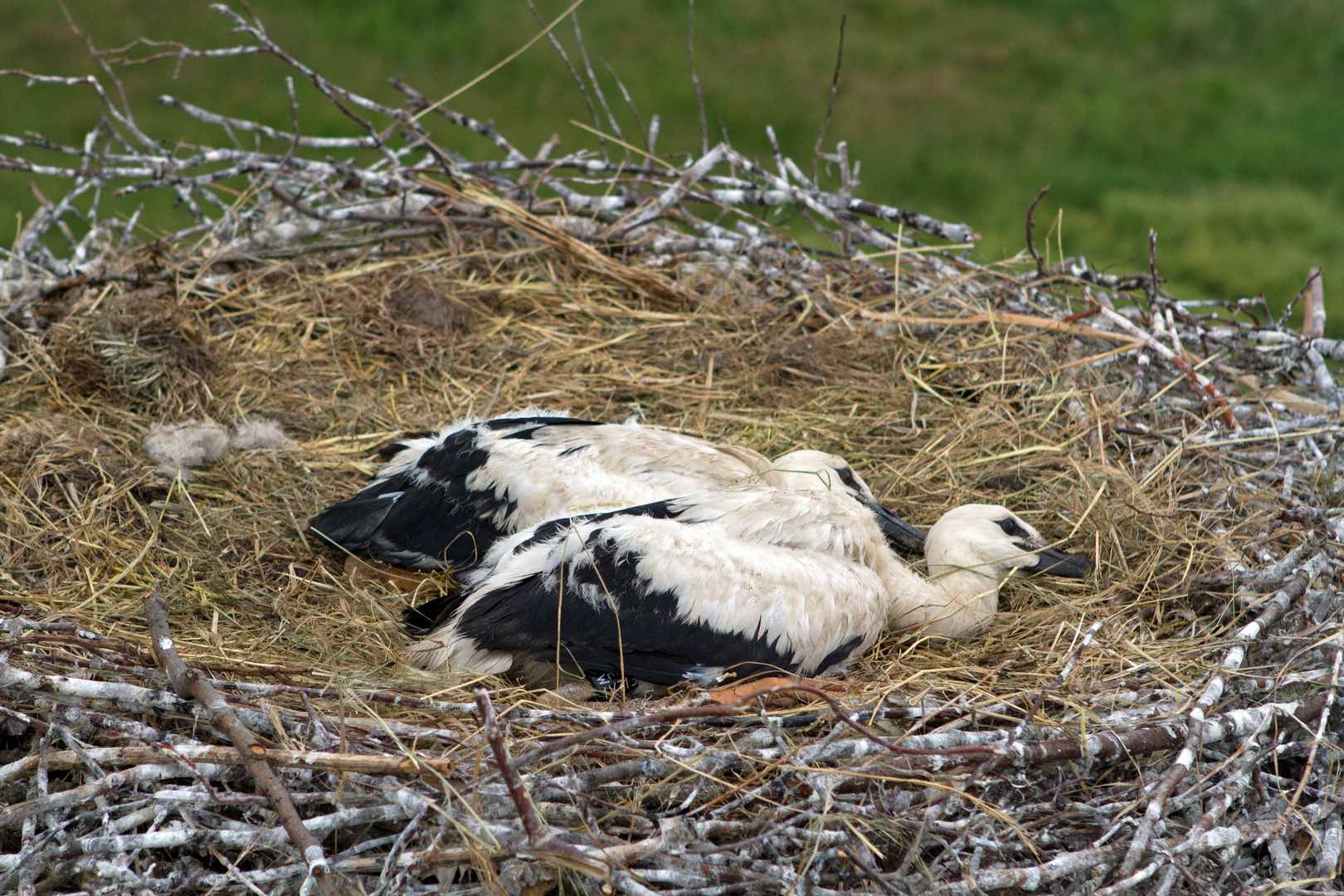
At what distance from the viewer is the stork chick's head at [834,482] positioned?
316cm

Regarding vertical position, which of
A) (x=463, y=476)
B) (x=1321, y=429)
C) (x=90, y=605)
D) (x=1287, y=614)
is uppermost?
(x=1321, y=429)

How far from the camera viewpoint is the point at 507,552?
2779 millimetres

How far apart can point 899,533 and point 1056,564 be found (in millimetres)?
475

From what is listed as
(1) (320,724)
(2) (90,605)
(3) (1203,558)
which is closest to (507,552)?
(1) (320,724)

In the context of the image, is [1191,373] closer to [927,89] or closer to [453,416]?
[453,416]

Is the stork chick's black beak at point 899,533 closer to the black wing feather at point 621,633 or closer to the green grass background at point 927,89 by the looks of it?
the black wing feather at point 621,633

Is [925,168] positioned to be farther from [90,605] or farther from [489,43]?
[90,605]

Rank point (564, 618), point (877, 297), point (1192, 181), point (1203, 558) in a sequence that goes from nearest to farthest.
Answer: point (564, 618) < point (1203, 558) < point (877, 297) < point (1192, 181)

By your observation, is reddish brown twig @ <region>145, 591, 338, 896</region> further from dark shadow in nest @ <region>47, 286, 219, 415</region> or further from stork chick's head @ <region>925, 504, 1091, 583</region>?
stork chick's head @ <region>925, 504, 1091, 583</region>

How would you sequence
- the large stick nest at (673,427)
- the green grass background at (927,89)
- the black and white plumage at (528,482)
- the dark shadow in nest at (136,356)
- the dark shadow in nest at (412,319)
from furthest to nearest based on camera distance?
the green grass background at (927,89), the dark shadow in nest at (412,319), the dark shadow in nest at (136,356), the black and white plumage at (528,482), the large stick nest at (673,427)

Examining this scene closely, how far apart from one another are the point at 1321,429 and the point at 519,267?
3166 millimetres

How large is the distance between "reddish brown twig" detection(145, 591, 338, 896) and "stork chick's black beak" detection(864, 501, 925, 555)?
1.99 meters

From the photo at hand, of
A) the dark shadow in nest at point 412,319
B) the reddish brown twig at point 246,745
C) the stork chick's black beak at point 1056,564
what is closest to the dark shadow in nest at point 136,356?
the dark shadow in nest at point 412,319

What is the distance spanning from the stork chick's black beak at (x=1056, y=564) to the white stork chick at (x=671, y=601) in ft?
1.84
